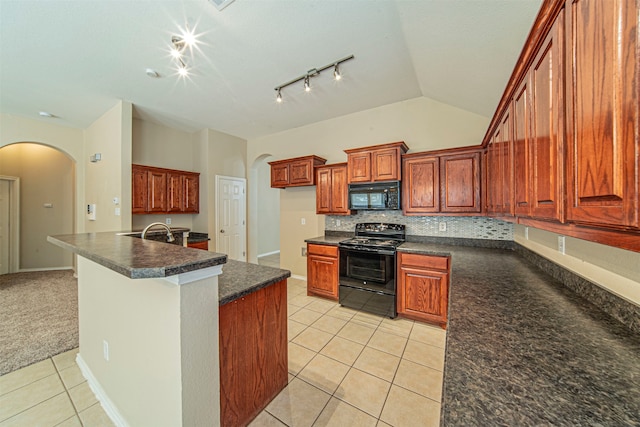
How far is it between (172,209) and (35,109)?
2.41 meters

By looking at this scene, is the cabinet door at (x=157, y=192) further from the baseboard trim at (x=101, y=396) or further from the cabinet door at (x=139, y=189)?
the baseboard trim at (x=101, y=396)

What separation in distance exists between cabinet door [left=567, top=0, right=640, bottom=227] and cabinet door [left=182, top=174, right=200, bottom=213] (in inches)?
201

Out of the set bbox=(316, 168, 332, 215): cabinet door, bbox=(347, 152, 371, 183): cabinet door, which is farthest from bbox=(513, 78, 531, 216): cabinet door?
bbox=(316, 168, 332, 215): cabinet door

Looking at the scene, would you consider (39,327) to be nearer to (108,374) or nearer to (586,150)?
(108,374)

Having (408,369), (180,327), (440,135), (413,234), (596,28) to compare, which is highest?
(440,135)

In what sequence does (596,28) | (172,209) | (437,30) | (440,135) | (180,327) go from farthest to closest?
(172,209)
(440,135)
(437,30)
(180,327)
(596,28)

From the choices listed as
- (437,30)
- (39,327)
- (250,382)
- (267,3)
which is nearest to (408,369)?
(250,382)

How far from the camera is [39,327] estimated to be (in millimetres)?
2666

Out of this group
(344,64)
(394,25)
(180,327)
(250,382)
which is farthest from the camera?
(344,64)

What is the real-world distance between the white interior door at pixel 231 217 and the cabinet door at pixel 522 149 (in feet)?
15.2

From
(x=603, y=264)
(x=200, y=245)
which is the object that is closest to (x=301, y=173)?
(x=200, y=245)

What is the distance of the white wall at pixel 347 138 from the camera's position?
10.2 ft

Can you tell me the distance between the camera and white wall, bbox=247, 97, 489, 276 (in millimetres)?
3117

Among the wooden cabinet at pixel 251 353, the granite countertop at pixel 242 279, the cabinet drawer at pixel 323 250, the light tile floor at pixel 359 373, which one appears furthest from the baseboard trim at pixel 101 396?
the cabinet drawer at pixel 323 250
